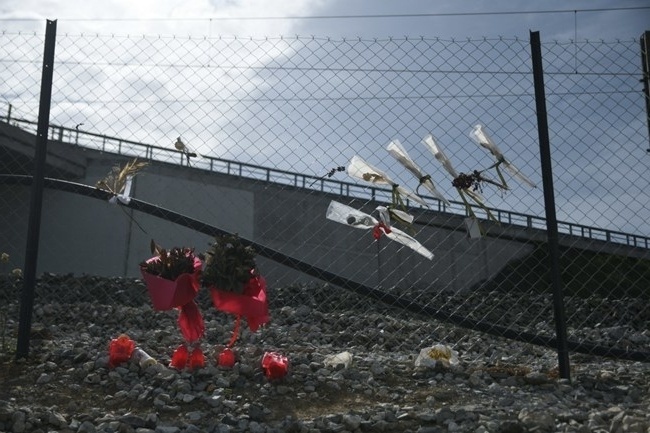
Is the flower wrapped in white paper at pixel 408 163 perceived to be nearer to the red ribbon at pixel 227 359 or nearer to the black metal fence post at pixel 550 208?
the black metal fence post at pixel 550 208

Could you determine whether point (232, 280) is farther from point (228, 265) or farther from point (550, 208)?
point (550, 208)

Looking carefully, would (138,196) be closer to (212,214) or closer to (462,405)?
(212,214)

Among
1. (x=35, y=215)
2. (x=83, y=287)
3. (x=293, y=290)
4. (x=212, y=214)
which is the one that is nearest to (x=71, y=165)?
(x=212, y=214)

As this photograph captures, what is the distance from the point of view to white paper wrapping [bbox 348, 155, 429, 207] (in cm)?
441

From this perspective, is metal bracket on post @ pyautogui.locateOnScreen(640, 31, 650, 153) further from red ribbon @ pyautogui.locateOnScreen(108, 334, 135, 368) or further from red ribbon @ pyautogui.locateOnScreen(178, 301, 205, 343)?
red ribbon @ pyautogui.locateOnScreen(108, 334, 135, 368)

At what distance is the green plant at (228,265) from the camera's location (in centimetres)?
379

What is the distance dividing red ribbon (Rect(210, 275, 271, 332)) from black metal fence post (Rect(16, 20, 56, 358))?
1023 millimetres

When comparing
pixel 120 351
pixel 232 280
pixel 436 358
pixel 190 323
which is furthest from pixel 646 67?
pixel 120 351

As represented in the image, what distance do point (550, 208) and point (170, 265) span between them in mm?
2000

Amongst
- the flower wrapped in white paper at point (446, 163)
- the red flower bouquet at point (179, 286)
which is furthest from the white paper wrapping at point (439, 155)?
the red flower bouquet at point (179, 286)

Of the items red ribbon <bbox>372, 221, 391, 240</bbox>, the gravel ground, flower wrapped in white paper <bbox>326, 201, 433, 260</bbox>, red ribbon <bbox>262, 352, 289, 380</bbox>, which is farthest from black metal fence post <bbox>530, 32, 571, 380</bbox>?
red ribbon <bbox>262, 352, 289, 380</bbox>

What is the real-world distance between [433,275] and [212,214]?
4.27 m

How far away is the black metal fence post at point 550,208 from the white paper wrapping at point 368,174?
0.73m

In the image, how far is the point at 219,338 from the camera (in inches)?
236
